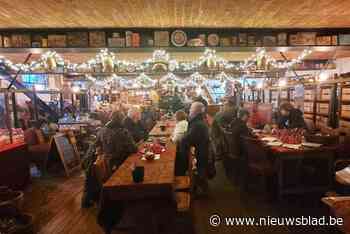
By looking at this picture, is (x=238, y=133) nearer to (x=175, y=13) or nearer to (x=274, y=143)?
(x=274, y=143)

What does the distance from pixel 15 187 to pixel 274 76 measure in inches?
359

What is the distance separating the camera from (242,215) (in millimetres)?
3779

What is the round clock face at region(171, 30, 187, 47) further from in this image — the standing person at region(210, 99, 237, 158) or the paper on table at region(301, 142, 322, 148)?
the paper on table at region(301, 142, 322, 148)

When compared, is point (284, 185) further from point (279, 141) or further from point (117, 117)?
point (117, 117)

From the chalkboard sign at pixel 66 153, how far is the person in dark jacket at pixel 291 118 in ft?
17.0

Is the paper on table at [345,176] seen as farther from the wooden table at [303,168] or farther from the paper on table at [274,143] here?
the paper on table at [274,143]

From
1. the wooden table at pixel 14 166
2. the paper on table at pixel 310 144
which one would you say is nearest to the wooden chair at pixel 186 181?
the paper on table at pixel 310 144

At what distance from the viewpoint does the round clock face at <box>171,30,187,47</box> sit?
507 centimetres

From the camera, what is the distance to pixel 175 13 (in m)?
4.17

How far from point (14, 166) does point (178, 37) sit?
13.0 feet

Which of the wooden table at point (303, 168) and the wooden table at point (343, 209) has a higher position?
the wooden table at point (343, 209)

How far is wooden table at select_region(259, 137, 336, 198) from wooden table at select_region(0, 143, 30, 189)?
4.61m

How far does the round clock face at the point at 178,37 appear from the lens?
199 inches

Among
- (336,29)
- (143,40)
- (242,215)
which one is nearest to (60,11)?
(143,40)
